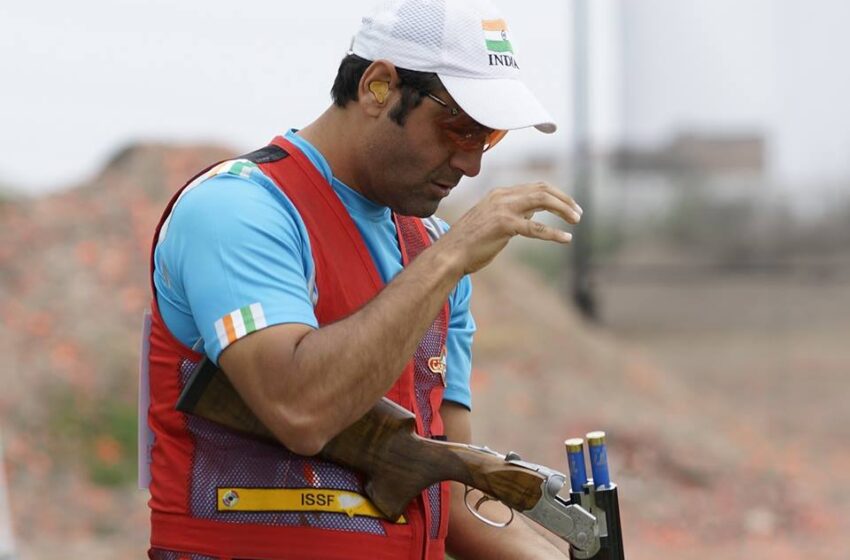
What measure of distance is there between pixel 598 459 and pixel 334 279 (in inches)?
25.7

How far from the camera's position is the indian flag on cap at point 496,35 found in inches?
110

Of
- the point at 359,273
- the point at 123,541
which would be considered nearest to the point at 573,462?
the point at 359,273

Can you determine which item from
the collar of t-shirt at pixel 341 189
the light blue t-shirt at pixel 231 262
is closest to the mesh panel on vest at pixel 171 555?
the light blue t-shirt at pixel 231 262

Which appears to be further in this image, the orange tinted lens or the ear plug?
the orange tinted lens

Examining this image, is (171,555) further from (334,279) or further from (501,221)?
(501,221)

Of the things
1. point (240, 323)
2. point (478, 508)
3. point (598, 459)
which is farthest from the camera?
point (478, 508)

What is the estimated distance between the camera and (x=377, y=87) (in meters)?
2.79

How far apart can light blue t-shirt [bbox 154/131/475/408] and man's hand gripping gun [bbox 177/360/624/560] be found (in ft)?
0.40

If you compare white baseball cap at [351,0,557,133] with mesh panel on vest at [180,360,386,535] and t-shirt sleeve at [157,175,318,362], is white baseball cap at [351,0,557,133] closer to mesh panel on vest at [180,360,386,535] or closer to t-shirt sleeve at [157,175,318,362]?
t-shirt sleeve at [157,175,318,362]

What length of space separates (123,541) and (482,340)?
14.5 ft

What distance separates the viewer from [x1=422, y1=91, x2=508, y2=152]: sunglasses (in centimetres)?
277

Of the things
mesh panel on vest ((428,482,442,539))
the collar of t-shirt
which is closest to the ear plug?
the collar of t-shirt

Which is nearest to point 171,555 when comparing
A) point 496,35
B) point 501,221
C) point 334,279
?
point 334,279

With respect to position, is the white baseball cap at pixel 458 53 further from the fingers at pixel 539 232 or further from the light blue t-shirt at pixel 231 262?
the light blue t-shirt at pixel 231 262
